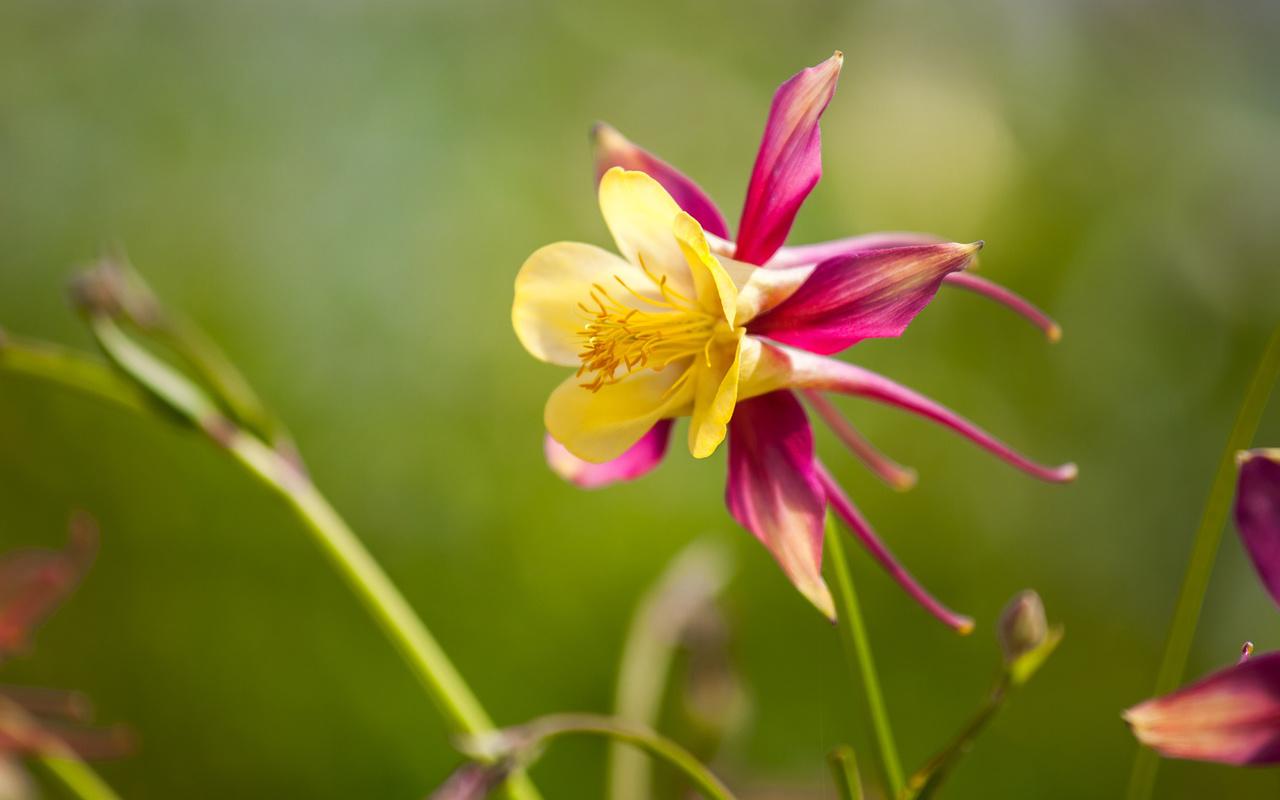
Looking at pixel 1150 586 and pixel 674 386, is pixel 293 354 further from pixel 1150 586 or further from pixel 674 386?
pixel 1150 586

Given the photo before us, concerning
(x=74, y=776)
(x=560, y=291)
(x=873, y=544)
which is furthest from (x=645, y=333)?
(x=74, y=776)

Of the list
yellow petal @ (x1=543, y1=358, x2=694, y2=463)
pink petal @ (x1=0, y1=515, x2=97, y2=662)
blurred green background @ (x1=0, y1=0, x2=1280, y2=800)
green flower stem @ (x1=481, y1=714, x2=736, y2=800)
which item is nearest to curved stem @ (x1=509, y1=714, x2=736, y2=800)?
green flower stem @ (x1=481, y1=714, x2=736, y2=800)

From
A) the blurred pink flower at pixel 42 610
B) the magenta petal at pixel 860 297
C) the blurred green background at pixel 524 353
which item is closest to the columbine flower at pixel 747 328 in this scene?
the magenta petal at pixel 860 297

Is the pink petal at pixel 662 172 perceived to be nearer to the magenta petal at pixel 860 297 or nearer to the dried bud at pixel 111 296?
the magenta petal at pixel 860 297

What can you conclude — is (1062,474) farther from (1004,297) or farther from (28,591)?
(28,591)

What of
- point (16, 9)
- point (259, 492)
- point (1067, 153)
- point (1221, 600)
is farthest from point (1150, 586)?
point (16, 9)
